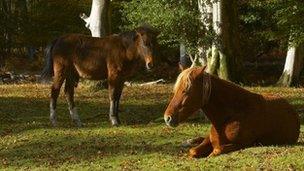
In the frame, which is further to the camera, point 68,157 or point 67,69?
point 67,69

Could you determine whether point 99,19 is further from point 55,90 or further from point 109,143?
point 109,143

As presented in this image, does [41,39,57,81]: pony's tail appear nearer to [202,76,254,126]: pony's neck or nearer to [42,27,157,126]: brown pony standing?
[42,27,157,126]: brown pony standing

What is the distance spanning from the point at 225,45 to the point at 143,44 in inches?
339

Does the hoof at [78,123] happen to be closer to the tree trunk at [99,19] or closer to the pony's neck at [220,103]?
the pony's neck at [220,103]

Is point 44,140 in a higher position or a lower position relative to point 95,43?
lower

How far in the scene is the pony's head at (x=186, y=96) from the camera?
30.6 ft

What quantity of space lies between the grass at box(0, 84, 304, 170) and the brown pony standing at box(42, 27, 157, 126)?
2.89 feet

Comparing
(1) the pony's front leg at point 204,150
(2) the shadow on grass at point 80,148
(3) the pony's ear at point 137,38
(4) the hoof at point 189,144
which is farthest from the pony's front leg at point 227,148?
(3) the pony's ear at point 137,38

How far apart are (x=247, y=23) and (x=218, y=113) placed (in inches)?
1012

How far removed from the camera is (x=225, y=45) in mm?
23109

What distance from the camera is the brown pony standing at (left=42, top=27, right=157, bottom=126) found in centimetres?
1542

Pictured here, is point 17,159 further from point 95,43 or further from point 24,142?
point 95,43

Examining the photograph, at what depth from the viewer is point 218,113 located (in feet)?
32.1

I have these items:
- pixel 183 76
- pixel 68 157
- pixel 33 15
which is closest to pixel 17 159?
pixel 68 157
